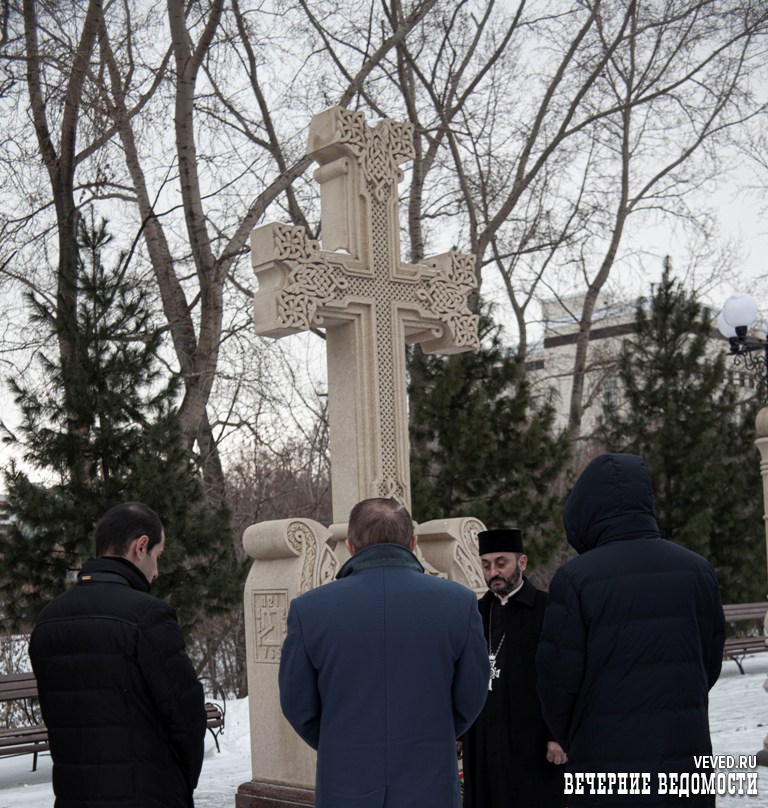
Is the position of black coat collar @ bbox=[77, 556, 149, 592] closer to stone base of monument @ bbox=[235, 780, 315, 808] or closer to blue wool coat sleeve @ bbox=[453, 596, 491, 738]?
blue wool coat sleeve @ bbox=[453, 596, 491, 738]

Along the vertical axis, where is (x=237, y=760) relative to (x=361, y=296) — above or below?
below

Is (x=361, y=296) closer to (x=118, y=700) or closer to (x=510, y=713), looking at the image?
(x=510, y=713)

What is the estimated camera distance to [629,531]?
3910 mm

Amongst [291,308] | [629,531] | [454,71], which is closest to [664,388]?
[454,71]

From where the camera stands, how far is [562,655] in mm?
3795

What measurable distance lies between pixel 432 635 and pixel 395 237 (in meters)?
4.18

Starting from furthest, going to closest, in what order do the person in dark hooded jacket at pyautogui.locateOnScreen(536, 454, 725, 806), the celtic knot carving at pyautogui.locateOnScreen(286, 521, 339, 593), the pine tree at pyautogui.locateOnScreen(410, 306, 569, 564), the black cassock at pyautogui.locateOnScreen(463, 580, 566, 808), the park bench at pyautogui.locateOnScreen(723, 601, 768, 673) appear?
the park bench at pyautogui.locateOnScreen(723, 601, 768, 673) < the pine tree at pyautogui.locateOnScreen(410, 306, 569, 564) < the celtic knot carving at pyautogui.locateOnScreen(286, 521, 339, 593) < the black cassock at pyautogui.locateOnScreen(463, 580, 566, 808) < the person in dark hooded jacket at pyautogui.locateOnScreen(536, 454, 725, 806)

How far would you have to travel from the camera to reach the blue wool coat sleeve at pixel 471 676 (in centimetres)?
360

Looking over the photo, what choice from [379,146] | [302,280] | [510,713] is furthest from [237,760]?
[379,146]

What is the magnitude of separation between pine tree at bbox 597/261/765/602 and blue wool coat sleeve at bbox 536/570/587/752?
11929 mm

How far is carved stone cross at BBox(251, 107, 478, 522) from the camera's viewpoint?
6.79 metres

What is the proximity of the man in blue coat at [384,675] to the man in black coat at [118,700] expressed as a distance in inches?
16.3

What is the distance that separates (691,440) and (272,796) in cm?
1107

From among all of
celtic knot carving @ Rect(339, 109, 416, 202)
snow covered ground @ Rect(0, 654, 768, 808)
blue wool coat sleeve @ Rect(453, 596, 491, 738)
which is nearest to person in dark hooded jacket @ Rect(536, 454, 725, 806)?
blue wool coat sleeve @ Rect(453, 596, 491, 738)
